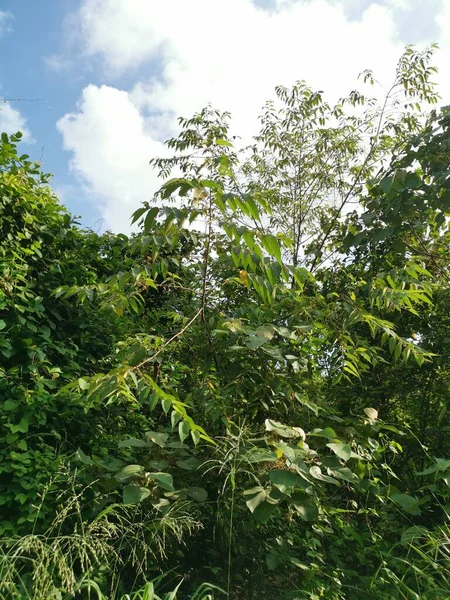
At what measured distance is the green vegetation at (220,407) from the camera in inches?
70.3

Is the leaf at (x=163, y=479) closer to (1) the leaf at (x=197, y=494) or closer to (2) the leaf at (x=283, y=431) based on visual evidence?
(1) the leaf at (x=197, y=494)

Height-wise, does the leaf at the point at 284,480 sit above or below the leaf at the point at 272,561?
above

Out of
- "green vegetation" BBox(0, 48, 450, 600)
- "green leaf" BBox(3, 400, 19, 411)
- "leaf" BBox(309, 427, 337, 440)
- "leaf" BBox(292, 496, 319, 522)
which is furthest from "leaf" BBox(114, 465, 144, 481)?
"green leaf" BBox(3, 400, 19, 411)

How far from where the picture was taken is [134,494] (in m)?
1.71

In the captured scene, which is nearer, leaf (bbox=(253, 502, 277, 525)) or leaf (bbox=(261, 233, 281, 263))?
leaf (bbox=(253, 502, 277, 525))

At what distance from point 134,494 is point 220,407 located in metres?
0.50

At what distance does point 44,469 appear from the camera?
7.29ft

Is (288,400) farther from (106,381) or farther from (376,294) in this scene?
(106,381)

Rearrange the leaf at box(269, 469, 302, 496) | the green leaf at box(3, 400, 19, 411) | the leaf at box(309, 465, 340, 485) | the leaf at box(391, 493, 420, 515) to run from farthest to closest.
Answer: the green leaf at box(3, 400, 19, 411), the leaf at box(391, 493, 420, 515), the leaf at box(309, 465, 340, 485), the leaf at box(269, 469, 302, 496)

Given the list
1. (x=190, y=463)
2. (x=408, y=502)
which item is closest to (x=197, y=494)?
(x=190, y=463)

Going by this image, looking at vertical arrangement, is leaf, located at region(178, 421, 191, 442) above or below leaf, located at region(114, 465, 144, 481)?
above

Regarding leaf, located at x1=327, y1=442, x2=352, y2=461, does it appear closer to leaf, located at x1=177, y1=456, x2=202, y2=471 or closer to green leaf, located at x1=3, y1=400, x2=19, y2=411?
leaf, located at x1=177, y1=456, x2=202, y2=471

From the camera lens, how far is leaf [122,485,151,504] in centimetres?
169

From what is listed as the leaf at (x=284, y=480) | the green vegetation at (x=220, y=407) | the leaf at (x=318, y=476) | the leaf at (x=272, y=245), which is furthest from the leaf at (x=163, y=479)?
the leaf at (x=272, y=245)
